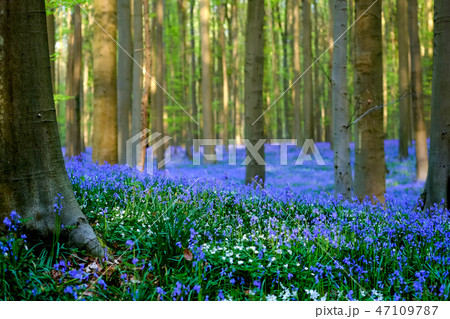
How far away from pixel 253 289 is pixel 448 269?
6.24ft

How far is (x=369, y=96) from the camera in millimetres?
8125

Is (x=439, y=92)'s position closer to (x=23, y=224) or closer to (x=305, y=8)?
(x=23, y=224)

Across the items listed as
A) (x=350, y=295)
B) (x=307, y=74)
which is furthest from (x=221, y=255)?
(x=307, y=74)

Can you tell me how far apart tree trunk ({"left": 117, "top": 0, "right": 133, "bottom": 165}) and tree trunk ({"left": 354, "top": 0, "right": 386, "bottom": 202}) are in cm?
608

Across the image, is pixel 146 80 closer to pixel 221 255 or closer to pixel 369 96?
pixel 369 96

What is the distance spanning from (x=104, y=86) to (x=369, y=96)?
6079mm

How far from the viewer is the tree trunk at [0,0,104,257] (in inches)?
135

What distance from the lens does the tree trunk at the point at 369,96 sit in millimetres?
8086

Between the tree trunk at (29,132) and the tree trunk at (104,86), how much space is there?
583cm

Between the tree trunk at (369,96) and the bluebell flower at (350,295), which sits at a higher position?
the tree trunk at (369,96)

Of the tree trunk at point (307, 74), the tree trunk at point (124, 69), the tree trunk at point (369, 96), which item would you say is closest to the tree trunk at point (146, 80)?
the tree trunk at point (124, 69)

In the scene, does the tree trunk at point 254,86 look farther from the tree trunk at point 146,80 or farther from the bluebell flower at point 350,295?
the bluebell flower at point 350,295

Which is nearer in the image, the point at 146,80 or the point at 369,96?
the point at 369,96

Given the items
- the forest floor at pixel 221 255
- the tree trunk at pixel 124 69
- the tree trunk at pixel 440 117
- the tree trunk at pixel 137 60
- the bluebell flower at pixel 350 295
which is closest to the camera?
the bluebell flower at pixel 350 295
